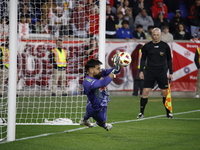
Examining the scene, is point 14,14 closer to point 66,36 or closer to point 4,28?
point 4,28

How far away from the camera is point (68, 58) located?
59.8 ft

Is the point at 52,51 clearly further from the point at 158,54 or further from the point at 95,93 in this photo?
the point at 95,93

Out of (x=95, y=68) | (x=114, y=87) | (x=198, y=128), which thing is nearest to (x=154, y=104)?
(x=114, y=87)

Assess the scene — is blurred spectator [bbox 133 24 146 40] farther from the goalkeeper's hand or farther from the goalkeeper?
the goalkeeper's hand

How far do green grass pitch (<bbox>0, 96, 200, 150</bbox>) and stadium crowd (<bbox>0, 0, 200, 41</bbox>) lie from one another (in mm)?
4982

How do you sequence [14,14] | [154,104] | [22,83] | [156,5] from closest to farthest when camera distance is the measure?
1. [14,14]
2. [154,104]
3. [22,83]
4. [156,5]

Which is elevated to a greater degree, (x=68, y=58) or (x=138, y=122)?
(x=68, y=58)

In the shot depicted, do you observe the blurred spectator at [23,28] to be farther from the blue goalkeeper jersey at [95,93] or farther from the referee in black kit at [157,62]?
the blue goalkeeper jersey at [95,93]

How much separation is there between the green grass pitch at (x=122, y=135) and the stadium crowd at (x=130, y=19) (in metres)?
4.98

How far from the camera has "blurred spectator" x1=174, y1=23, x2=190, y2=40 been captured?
21128mm

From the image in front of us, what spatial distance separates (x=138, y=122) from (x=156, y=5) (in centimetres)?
1241

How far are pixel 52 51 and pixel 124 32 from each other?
3.86 meters

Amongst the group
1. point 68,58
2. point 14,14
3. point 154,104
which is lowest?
point 154,104

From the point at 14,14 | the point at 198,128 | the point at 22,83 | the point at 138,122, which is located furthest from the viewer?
the point at 22,83
